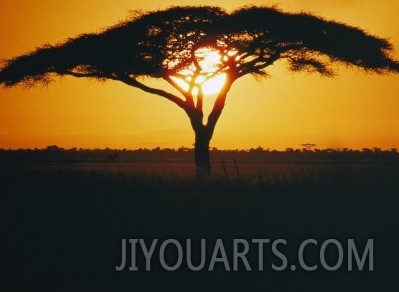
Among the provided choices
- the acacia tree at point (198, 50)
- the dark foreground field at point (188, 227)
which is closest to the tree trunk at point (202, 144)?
the acacia tree at point (198, 50)

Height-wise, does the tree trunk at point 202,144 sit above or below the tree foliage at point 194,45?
below

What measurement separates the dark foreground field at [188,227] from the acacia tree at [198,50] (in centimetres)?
1334

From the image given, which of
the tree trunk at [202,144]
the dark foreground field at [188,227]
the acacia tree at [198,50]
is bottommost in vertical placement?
the dark foreground field at [188,227]

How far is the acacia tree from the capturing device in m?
33.4

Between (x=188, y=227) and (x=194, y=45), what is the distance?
1901 cm

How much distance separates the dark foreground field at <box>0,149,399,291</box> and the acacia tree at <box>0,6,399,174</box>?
13343mm

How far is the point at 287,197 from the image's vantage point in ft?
58.6

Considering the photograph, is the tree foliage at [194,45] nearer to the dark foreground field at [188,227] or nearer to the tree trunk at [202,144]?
the tree trunk at [202,144]

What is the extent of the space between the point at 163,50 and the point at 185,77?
155 centimetres

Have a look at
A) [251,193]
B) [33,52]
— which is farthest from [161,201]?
[33,52]

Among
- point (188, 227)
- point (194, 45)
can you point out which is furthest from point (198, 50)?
point (188, 227)

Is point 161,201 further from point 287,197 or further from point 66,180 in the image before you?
point 66,180

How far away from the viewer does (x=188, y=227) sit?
1533cm

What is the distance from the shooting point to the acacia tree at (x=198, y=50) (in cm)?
3344
